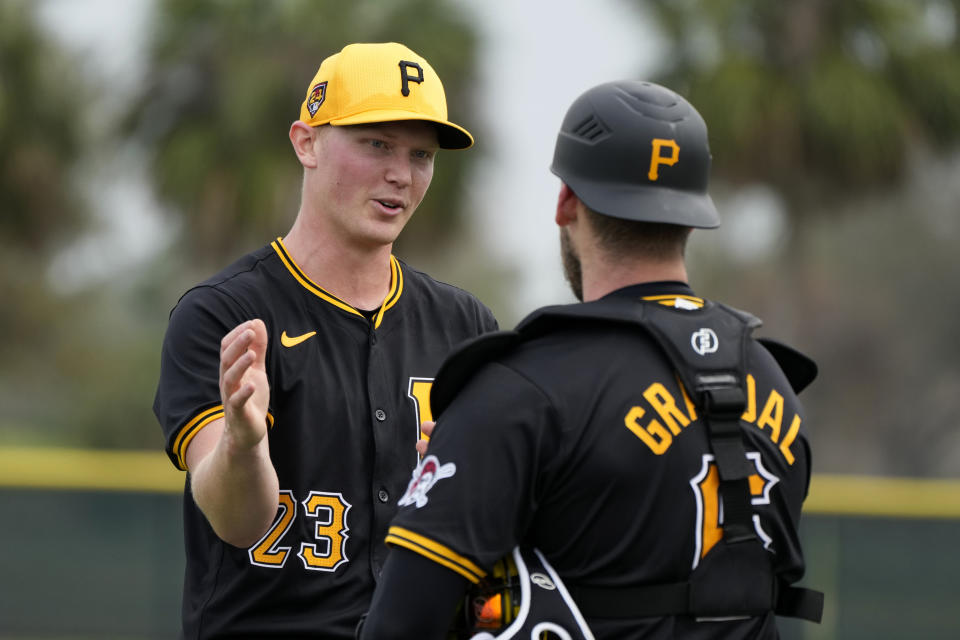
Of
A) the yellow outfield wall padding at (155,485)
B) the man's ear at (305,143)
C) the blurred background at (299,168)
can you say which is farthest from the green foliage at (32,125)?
the man's ear at (305,143)

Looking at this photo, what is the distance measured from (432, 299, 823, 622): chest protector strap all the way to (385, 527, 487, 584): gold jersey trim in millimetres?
211

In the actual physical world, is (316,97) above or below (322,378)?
above

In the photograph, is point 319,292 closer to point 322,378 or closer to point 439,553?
point 322,378

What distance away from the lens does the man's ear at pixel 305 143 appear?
3.61 m

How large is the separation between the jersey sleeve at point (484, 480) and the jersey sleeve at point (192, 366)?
0.92 metres

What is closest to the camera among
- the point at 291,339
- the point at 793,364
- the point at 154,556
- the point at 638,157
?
the point at 638,157

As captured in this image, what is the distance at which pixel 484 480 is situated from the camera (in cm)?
238

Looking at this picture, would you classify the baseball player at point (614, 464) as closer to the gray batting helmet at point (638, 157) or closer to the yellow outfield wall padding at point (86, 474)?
the gray batting helmet at point (638, 157)

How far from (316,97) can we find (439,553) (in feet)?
5.46

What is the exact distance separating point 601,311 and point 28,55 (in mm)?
16106

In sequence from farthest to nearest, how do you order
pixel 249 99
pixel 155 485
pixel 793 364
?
pixel 249 99
pixel 155 485
pixel 793 364

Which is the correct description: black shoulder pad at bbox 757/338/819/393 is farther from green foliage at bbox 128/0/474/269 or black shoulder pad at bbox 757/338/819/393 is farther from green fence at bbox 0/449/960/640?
green foliage at bbox 128/0/474/269

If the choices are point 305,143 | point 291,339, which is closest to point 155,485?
point 305,143

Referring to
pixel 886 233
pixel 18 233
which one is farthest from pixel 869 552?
pixel 886 233
